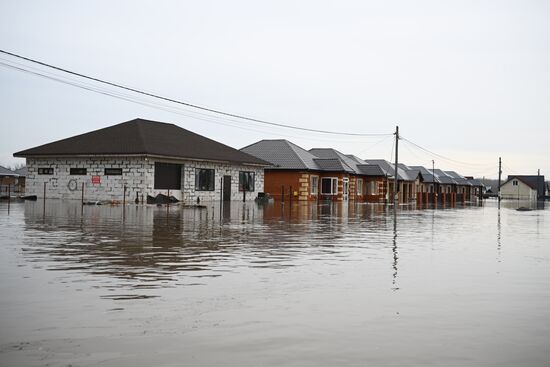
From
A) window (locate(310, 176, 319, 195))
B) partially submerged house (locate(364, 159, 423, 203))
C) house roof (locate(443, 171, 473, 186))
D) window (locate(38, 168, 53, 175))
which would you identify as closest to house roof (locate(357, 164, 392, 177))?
partially submerged house (locate(364, 159, 423, 203))

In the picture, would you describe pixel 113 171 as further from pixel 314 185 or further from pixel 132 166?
pixel 314 185

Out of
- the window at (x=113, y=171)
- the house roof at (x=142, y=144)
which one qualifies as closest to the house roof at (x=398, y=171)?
the house roof at (x=142, y=144)

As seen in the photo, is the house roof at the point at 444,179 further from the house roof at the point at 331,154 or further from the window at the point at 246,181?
the window at the point at 246,181

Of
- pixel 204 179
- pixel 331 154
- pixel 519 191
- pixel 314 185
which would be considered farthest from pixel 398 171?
pixel 519 191

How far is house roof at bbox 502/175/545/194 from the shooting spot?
477ft

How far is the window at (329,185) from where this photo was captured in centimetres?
6200

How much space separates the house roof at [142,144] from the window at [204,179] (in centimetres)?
123

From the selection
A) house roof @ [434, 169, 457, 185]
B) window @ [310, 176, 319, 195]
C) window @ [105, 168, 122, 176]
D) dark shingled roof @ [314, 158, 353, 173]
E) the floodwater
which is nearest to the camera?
the floodwater

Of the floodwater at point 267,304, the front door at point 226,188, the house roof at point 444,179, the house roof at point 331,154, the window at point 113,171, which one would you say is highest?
the house roof at point 331,154

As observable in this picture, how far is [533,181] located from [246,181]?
4511 inches

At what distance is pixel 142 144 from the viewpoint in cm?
4203

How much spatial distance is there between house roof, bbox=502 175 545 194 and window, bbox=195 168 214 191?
381ft

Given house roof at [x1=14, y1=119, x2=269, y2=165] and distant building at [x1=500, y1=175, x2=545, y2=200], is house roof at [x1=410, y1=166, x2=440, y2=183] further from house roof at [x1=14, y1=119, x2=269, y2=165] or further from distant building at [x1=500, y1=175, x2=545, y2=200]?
house roof at [x1=14, y1=119, x2=269, y2=165]

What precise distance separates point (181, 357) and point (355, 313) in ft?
8.23
